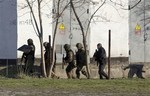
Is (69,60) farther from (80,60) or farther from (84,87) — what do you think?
(84,87)

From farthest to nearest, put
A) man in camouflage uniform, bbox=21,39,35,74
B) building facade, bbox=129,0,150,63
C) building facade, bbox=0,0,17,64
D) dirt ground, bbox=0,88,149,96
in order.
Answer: building facade, bbox=129,0,150,63
building facade, bbox=0,0,17,64
man in camouflage uniform, bbox=21,39,35,74
dirt ground, bbox=0,88,149,96

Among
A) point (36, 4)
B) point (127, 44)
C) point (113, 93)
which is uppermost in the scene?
point (36, 4)

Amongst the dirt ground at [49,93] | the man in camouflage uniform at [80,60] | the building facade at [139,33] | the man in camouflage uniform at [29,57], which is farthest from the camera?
the building facade at [139,33]

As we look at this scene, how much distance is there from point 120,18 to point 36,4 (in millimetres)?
4229

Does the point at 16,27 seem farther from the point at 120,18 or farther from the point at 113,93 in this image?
the point at 113,93

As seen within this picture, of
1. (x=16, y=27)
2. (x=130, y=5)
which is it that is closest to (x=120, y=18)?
(x=130, y=5)

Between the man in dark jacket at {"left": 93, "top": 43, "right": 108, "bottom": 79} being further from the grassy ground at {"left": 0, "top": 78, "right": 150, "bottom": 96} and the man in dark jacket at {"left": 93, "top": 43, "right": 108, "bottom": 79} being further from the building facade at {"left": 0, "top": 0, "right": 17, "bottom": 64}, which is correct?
the building facade at {"left": 0, "top": 0, "right": 17, "bottom": 64}

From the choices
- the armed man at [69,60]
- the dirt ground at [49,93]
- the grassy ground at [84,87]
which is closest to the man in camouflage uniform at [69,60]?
the armed man at [69,60]

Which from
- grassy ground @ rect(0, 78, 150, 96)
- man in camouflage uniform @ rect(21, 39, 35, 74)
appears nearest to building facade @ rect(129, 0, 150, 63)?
man in camouflage uniform @ rect(21, 39, 35, 74)

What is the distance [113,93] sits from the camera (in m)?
12.4

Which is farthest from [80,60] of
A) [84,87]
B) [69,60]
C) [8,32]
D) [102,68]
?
[84,87]

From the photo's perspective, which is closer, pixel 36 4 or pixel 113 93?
pixel 113 93

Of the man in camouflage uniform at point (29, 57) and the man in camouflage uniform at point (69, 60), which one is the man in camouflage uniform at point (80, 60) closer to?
the man in camouflage uniform at point (69, 60)

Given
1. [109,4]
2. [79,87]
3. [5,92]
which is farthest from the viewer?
[109,4]
